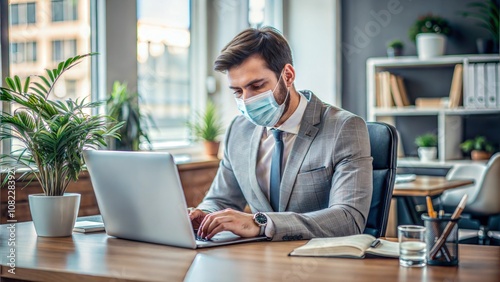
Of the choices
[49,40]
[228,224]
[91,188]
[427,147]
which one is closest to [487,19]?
[427,147]

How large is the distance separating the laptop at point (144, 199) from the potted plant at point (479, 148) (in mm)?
3920

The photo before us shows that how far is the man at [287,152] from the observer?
1.92 m

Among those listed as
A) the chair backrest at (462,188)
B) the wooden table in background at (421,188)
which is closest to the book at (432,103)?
the chair backrest at (462,188)

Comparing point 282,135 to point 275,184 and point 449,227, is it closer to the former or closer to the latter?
point 275,184

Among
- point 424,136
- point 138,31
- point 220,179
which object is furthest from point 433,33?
point 220,179

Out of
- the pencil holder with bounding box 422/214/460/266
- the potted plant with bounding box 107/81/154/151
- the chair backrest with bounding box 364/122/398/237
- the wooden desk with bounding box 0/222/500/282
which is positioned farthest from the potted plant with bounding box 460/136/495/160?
the pencil holder with bounding box 422/214/460/266

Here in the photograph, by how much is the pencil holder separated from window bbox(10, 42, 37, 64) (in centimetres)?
249

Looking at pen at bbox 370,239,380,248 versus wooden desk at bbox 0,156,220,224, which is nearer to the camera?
pen at bbox 370,239,380,248

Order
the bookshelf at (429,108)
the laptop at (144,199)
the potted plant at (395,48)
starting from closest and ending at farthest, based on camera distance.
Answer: the laptop at (144,199), the bookshelf at (429,108), the potted plant at (395,48)

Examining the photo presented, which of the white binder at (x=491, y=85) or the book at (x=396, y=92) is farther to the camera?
the book at (x=396, y=92)

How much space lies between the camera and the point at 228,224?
1713mm

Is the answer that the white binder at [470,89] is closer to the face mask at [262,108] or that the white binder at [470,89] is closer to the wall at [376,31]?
the wall at [376,31]

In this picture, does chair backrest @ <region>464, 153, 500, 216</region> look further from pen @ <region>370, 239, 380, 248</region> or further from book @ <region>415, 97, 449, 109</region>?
pen @ <region>370, 239, 380, 248</region>

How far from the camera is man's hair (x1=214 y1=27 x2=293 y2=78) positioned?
6.72 feet
